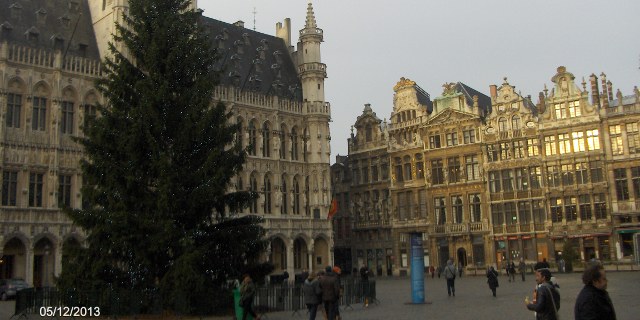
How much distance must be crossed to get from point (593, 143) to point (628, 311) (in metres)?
32.9

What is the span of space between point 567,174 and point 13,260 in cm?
3831

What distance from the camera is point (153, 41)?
20125 millimetres

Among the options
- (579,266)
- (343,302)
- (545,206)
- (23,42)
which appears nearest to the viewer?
(343,302)

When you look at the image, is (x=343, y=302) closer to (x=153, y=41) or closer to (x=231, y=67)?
(x=153, y=41)

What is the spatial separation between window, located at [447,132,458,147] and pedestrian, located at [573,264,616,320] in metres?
48.0

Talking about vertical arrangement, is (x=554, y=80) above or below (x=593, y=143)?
above

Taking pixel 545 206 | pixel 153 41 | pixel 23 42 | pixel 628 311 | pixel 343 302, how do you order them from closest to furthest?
pixel 628 311 < pixel 153 41 < pixel 343 302 < pixel 23 42 < pixel 545 206

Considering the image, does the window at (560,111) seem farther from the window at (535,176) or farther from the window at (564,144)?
the window at (535,176)

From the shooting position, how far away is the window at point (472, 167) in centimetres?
5200

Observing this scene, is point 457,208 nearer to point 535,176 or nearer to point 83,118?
point 535,176

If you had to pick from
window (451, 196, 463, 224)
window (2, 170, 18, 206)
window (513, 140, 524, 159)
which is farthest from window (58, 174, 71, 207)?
window (513, 140, 524, 159)

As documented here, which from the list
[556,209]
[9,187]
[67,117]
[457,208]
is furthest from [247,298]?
[457,208]

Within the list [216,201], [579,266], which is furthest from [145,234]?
[579,266]

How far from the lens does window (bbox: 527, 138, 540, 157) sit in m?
49.1
